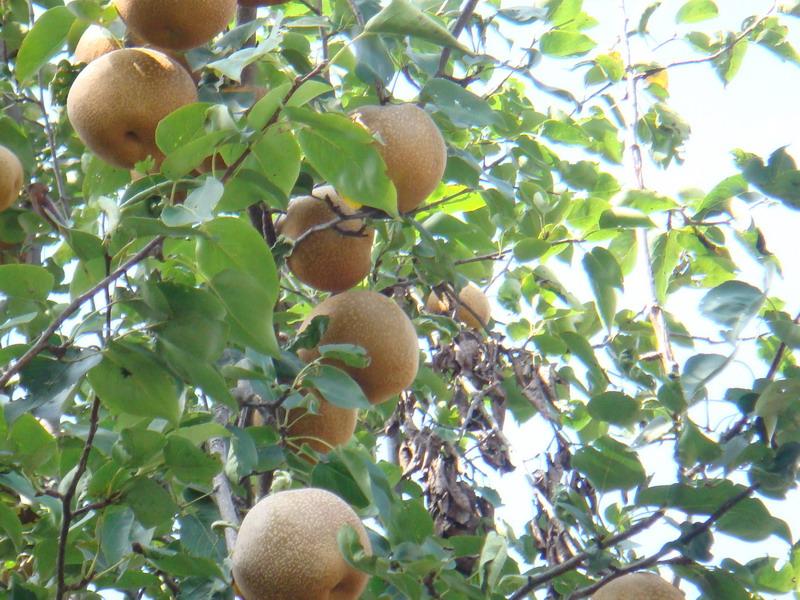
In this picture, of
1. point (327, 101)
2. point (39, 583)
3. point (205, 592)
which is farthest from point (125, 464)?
point (327, 101)

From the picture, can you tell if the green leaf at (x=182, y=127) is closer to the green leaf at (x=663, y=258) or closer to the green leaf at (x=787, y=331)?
the green leaf at (x=787, y=331)

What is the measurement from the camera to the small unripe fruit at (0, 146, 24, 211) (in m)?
2.29

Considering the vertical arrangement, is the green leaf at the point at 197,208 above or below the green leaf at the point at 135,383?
above

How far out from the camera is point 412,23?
1.45 meters

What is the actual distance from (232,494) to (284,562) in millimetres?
527

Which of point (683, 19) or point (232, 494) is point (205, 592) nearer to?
point (232, 494)

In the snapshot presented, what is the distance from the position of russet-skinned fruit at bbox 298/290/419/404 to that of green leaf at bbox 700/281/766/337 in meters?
0.54

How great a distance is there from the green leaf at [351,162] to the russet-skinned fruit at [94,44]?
2.13 ft

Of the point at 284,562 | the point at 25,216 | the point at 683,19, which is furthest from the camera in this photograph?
the point at 683,19

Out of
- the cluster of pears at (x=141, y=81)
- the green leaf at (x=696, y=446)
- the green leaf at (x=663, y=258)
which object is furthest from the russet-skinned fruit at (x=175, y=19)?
the green leaf at (x=663, y=258)

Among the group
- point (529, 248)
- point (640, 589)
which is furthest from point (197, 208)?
point (529, 248)

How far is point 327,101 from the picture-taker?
1.87m

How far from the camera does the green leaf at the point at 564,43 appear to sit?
267 cm

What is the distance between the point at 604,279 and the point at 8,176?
124 cm
